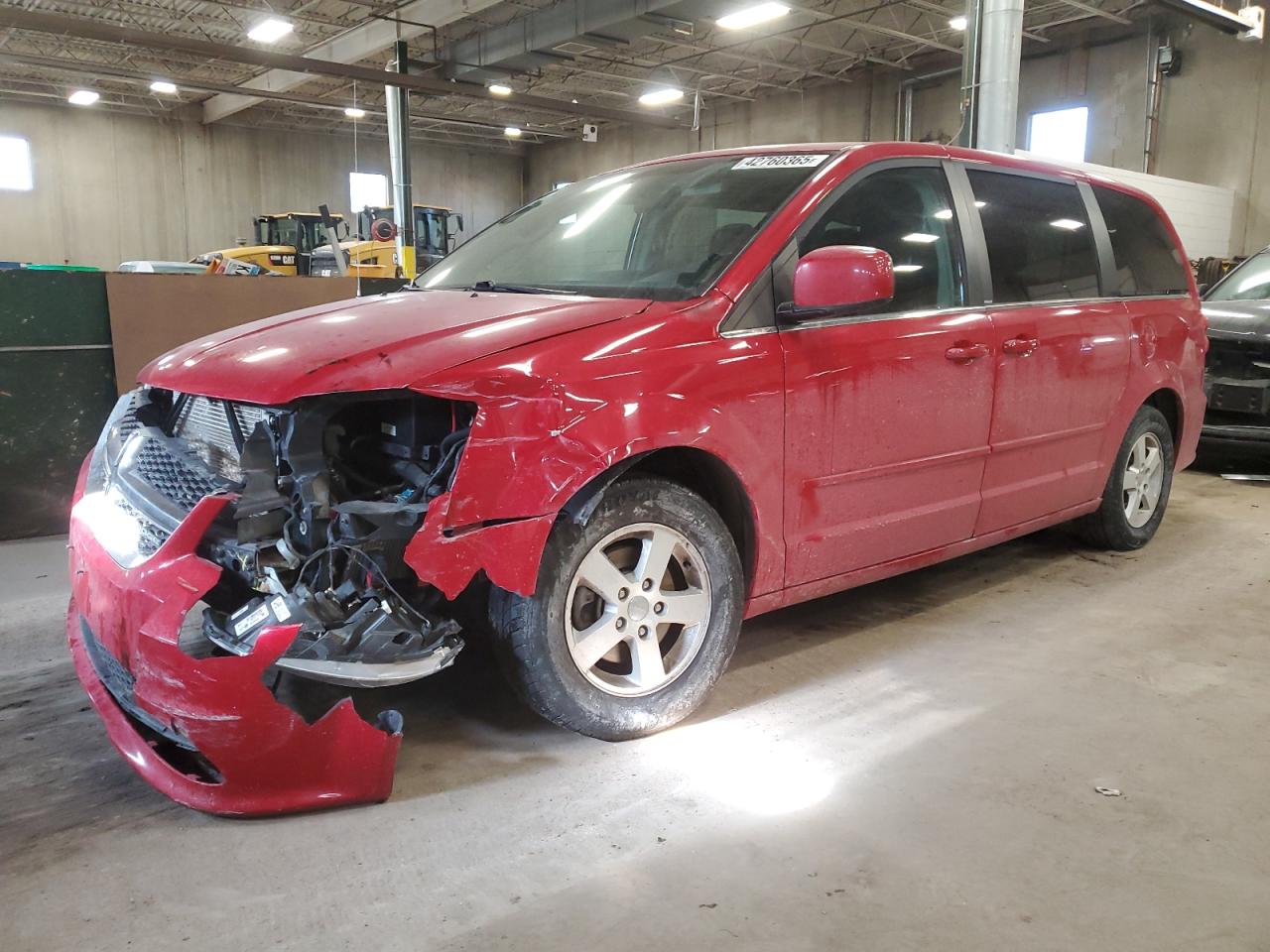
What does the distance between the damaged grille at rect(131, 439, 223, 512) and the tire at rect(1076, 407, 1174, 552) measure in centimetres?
355

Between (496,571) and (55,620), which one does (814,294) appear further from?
(55,620)

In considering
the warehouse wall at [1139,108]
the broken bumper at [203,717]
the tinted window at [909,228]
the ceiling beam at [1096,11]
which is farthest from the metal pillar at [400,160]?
the broken bumper at [203,717]

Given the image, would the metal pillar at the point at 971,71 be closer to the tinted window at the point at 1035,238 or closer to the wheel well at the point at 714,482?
the tinted window at the point at 1035,238

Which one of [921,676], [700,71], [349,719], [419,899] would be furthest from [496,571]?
[700,71]

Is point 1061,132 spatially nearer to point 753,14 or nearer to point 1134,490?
point 753,14

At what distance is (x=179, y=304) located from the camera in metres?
5.20

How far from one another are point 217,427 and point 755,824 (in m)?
1.67

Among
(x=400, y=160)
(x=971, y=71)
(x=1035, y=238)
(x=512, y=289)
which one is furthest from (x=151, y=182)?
(x=1035, y=238)

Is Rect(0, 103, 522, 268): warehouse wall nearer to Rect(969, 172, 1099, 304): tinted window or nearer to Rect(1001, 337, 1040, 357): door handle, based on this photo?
Rect(969, 172, 1099, 304): tinted window

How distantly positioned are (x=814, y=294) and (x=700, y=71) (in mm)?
17491

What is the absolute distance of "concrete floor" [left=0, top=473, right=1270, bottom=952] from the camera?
5.85 ft

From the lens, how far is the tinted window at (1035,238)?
3.35 metres

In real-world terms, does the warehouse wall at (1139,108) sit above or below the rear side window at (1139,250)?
above

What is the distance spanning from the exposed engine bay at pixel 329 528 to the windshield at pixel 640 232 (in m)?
0.74
